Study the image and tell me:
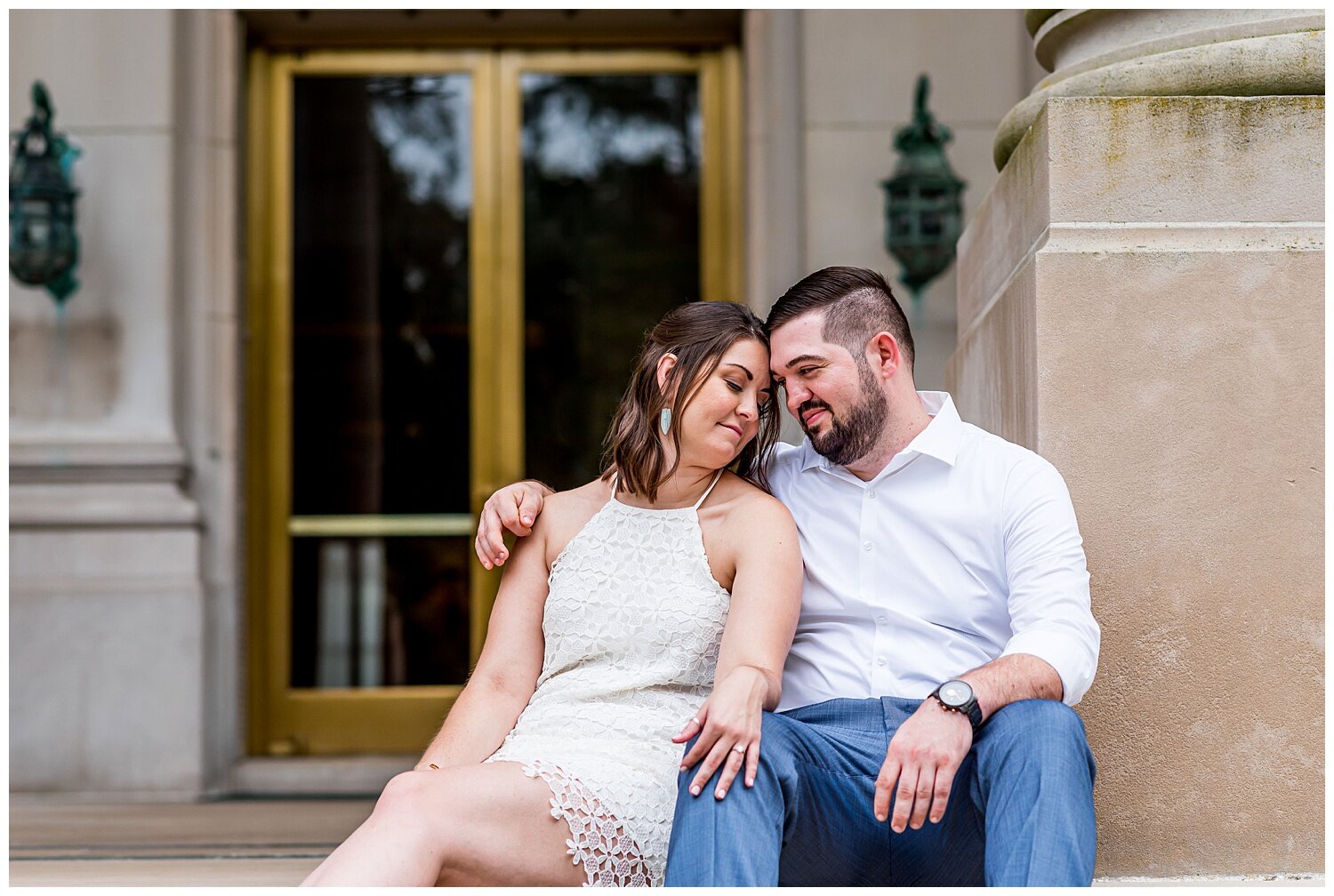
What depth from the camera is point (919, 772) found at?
229 centimetres

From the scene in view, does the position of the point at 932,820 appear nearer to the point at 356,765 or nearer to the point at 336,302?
the point at 356,765

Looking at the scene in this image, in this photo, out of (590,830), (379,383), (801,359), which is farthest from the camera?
(379,383)

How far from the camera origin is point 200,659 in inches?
240

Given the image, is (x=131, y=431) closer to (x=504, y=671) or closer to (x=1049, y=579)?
(x=504, y=671)

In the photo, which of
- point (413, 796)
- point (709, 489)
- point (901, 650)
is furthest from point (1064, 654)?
point (413, 796)

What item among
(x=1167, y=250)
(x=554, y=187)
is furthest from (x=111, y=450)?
(x=1167, y=250)

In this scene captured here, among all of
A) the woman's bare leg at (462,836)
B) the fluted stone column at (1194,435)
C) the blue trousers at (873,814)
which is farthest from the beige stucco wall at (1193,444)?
the woman's bare leg at (462,836)

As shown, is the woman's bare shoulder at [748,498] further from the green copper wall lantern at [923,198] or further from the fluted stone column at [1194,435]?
the green copper wall lantern at [923,198]

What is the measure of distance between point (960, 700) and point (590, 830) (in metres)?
0.67

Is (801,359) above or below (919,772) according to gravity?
above

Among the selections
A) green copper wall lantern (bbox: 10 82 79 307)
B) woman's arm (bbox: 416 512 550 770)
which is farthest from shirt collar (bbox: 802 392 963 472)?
green copper wall lantern (bbox: 10 82 79 307)

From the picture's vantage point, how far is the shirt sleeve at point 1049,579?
2461mm

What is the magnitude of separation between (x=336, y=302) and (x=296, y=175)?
2.18ft

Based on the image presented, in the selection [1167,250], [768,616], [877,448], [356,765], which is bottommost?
[356,765]
